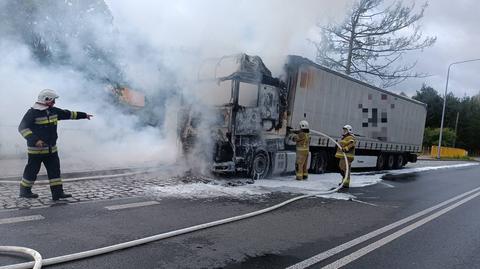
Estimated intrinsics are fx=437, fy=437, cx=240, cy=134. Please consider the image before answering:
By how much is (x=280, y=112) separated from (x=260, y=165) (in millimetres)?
1518

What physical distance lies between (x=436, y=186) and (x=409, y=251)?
780 centimetres

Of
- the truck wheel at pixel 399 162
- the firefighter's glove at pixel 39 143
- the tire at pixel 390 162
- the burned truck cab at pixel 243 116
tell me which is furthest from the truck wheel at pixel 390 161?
the firefighter's glove at pixel 39 143

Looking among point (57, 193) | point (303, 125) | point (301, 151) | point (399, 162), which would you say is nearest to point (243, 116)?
point (303, 125)

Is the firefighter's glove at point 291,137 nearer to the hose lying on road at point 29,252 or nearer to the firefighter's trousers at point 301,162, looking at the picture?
the firefighter's trousers at point 301,162

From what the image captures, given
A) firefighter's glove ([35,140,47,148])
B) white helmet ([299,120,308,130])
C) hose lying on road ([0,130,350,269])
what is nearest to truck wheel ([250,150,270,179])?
white helmet ([299,120,308,130])

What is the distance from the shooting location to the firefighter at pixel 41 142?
21.7 ft

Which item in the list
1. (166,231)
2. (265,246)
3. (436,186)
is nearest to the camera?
(265,246)

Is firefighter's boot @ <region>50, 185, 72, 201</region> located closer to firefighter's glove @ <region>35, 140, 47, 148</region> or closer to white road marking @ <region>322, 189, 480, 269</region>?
firefighter's glove @ <region>35, 140, 47, 148</region>

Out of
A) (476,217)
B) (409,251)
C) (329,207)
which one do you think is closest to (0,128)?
(329,207)

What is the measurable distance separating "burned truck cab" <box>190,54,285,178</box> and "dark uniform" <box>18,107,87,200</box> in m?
3.71

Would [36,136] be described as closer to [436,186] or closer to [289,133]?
[289,133]

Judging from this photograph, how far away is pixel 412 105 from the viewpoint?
62.2 feet

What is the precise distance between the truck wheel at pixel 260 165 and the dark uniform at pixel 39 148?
15.6 feet

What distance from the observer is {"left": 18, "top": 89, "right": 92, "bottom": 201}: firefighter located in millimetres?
6602
